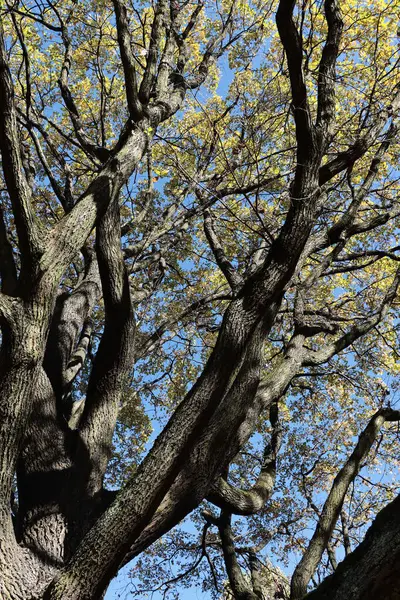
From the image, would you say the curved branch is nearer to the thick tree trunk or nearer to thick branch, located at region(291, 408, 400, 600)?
thick branch, located at region(291, 408, 400, 600)

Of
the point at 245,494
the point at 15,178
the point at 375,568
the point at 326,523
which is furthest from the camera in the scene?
the point at 326,523

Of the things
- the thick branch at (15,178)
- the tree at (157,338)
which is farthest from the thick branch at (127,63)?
the thick branch at (15,178)

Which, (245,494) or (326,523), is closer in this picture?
(245,494)

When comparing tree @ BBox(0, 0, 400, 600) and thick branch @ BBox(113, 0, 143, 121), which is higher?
thick branch @ BBox(113, 0, 143, 121)

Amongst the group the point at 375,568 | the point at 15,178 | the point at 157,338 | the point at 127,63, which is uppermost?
the point at 127,63

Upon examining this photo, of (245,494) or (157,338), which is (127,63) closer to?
(157,338)

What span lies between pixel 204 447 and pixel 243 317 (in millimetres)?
836

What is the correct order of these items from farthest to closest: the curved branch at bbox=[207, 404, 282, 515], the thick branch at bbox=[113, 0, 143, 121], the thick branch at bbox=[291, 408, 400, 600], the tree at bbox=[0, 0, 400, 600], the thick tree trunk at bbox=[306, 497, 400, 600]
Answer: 1. the thick branch at bbox=[291, 408, 400, 600]
2. the thick branch at bbox=[113, 0, 143, 121]
3. the curved branch at bbox=[207, 404, 282, 515]
4. the tree at bbox=[0, 0, 400, 600]
5. the thick tree trunk at bbox=[306, 497, 400, 600]

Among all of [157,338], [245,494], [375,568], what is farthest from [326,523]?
[375,568]

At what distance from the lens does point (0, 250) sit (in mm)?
3820

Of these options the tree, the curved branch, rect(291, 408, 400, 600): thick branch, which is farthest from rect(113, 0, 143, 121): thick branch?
rect(291, 408, 400, 600): thick branch

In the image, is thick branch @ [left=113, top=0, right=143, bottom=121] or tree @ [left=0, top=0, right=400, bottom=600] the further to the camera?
thick branch @ [left=113, top=0, right=143, bottom=121]

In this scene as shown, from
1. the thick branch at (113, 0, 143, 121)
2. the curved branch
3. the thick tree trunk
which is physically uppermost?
the thick branch at (113, 0, 143, 121)

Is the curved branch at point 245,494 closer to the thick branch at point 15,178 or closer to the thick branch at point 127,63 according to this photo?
the thick branch at point 15,178
